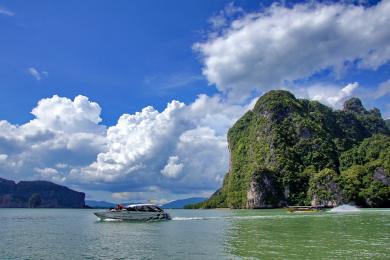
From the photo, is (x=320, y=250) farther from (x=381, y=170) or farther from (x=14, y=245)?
(x=381, y=170)

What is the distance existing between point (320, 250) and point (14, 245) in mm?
25963

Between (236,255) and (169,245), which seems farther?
(169,245)

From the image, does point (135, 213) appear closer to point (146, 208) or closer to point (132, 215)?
point (132, 215)

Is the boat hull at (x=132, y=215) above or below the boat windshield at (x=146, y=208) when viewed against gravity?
below

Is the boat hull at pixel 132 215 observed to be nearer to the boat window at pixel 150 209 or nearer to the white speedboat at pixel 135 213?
the white speedboat at pixel 135 213

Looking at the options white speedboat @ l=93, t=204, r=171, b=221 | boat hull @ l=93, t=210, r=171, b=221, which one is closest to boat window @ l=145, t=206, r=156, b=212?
white speedboat @ l=93, t=204, r=171, b=221

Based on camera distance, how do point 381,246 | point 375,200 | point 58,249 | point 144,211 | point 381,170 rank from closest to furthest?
point 381,246
point 58,249
point 144,211
point 375,200
point 381,170

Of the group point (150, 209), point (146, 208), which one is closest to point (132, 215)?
point (146, 208)

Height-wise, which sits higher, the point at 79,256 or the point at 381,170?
the point at 381,170

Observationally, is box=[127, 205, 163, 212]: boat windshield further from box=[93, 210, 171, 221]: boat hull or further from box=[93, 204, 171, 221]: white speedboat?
box=[93, 210, 171, 221]: boat hull

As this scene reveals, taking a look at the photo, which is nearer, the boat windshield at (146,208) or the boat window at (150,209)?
the boat windshield at (146,208)

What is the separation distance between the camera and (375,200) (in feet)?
559

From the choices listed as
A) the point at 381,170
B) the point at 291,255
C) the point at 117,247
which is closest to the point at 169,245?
the point at 117,247

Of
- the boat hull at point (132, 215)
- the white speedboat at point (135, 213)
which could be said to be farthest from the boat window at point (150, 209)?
the boat hull at point (132, 215)
